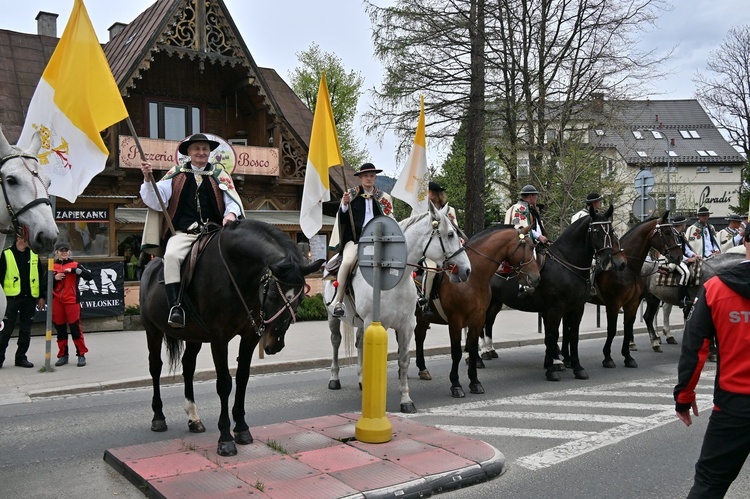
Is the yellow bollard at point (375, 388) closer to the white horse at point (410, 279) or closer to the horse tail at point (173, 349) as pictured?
the white horse at point (410, 279)

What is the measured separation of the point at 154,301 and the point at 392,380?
448 cm

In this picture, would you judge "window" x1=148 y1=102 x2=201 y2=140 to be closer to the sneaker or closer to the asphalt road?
the asphalt road

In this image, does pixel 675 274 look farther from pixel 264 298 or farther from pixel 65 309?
pixel 65 309

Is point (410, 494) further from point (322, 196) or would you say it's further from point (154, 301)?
point (322, 196)

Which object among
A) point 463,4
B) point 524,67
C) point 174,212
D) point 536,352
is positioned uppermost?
point 463,4

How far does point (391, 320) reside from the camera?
24.3 feet

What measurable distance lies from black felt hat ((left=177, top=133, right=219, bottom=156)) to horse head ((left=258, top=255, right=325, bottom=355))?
1973mm

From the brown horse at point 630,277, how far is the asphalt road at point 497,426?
0.61 m

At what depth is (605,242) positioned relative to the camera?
985 centimetres

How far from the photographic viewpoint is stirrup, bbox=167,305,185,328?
5.73 meters

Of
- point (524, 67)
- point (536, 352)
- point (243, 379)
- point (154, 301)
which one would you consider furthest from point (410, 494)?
point (524, 67)

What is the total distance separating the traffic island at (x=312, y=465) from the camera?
473 cm

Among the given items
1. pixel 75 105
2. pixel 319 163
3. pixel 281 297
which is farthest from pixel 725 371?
pixel 75 105

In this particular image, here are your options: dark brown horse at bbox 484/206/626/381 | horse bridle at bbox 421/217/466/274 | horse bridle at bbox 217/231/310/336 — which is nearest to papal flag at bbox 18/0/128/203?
horse bridle at bbox 217/231/310/336
